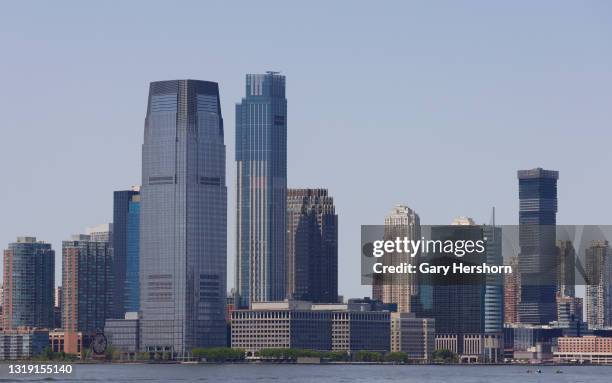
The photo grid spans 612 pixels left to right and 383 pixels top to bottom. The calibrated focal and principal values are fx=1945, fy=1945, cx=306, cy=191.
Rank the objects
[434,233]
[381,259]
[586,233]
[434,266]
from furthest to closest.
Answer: [434,233]
[586,233]
[381,259]
[434,266]

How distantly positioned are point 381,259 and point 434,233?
38.4m

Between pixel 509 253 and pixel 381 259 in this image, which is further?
pixel 509 253

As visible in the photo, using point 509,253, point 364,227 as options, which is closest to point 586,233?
point 509,253

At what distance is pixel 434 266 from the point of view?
148 meters

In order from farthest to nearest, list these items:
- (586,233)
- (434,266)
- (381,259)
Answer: (586,233)
(381,259)
(434,266)

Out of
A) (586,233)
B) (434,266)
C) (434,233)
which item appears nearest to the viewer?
(434,266)

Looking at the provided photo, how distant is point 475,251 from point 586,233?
25.9 m

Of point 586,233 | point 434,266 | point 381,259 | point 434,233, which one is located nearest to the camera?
point 434,266

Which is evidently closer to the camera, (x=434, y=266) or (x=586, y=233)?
(x=434, y=266)

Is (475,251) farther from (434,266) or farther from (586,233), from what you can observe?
(586,233)

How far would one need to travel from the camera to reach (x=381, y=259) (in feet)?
522

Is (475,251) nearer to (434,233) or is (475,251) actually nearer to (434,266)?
(434,266)

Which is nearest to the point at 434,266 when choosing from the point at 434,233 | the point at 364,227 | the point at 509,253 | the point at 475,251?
the point at 475,251

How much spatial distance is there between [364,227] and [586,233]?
22618 mm
